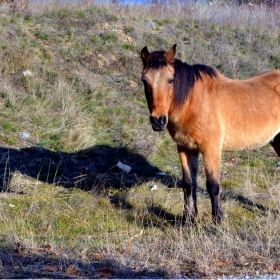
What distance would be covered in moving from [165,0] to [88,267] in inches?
611

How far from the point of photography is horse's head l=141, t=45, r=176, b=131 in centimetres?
530

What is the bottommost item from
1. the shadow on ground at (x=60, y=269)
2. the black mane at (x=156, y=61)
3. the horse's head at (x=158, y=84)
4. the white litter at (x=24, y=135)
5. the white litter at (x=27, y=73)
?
the white litter at (x=24, y=135)

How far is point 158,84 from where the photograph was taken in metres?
5.41

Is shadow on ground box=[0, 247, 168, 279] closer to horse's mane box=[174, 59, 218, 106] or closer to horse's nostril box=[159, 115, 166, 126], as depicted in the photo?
horse's nostril box=[159, 115, 166, 126]

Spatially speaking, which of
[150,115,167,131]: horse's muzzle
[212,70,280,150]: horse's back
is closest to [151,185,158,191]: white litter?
[212,70,280,150]: horse's back

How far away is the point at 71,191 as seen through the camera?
7.05 metres

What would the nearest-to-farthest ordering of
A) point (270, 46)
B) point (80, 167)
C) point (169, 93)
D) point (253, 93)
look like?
point (169, 93) → point (253, 93) → point (80, 167) → point (270, 46)

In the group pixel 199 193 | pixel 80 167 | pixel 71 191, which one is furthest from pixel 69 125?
pixel 199 193

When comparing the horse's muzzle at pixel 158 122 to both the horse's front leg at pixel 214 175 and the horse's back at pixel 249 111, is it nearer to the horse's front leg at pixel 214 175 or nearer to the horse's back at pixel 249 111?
the horse's front leg at pixel 214 175

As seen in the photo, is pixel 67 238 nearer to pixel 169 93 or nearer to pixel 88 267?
pixel 88 267

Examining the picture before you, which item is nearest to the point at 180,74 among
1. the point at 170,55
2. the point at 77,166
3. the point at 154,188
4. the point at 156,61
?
the point at 170,55

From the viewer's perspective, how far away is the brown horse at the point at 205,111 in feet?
18.0

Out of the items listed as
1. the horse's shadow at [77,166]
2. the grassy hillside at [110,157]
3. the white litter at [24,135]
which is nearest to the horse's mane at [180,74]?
the grassy hillside at [110,157]

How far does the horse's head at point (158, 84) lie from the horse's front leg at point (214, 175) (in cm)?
87
